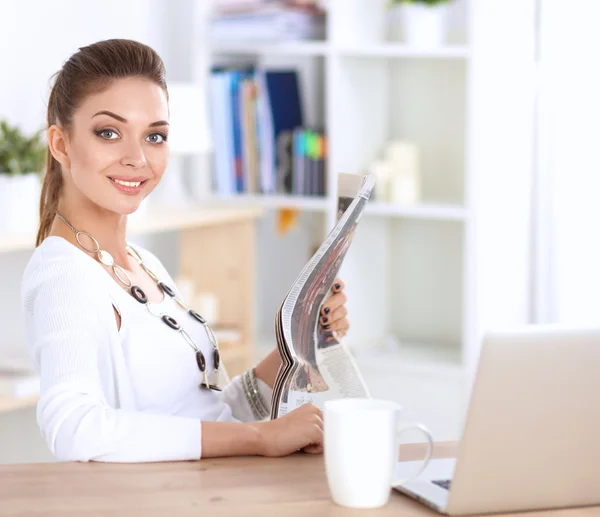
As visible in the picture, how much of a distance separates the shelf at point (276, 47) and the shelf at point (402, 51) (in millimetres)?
71

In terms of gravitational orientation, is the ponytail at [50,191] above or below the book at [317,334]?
above

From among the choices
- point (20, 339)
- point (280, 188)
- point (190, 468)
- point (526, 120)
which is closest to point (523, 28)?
point (526, 120)

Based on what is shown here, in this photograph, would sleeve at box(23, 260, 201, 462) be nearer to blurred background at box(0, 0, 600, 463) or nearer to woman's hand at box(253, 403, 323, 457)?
woman's hand at box(253, 403, 323, 457)

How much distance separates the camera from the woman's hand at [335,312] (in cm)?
161

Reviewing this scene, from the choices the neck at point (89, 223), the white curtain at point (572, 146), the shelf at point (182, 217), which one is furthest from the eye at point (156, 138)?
the white curtain at point (572, 146)

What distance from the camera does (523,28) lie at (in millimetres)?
3258

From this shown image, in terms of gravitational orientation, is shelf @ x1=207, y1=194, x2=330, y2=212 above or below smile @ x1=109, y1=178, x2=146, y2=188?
below

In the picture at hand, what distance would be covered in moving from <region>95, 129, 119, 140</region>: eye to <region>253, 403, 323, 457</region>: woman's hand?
1.75 ft

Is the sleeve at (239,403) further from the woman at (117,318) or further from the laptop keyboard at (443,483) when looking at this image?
the laptop keyboard at (443,483)

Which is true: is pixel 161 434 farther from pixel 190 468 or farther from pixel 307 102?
pixel 307 102

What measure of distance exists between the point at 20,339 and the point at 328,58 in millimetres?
1318

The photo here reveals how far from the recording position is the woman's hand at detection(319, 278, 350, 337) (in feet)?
5.27

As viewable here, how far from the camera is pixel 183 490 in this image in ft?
4.05

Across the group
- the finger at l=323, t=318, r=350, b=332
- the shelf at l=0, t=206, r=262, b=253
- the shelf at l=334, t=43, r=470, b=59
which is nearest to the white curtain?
the shelf at l=334, t=43, r=470, b=59
